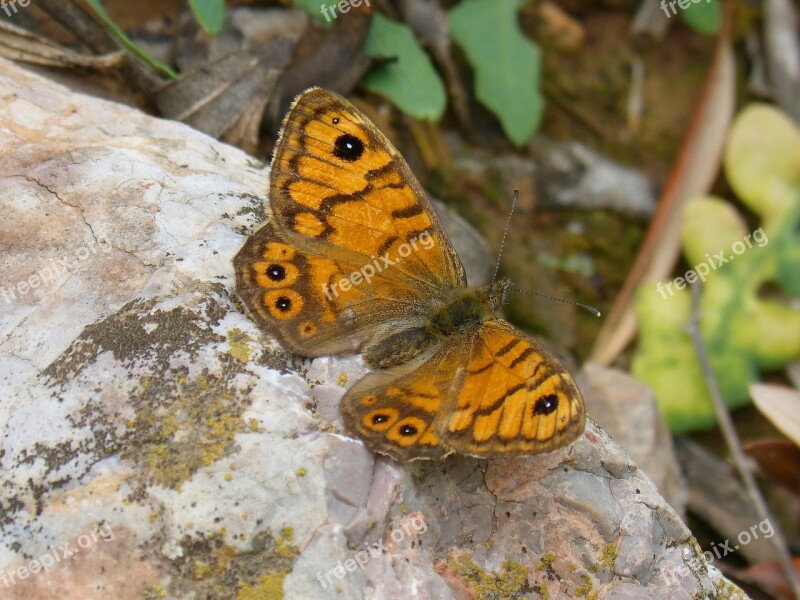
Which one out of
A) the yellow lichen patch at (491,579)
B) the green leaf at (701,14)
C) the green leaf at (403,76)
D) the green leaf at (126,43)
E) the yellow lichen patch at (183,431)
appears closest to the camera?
the yellow lichen patch at (183,431)

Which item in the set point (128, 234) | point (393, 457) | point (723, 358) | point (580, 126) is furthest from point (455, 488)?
point (580, 126)

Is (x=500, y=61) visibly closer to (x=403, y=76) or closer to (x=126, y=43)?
(x=403, y=76)

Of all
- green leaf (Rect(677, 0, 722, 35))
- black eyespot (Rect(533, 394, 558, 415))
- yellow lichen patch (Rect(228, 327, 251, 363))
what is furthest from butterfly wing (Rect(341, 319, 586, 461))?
green leaf (Rect(677, 0, 722, 35))

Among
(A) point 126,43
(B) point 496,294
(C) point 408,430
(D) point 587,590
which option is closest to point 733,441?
(B) point 496,294

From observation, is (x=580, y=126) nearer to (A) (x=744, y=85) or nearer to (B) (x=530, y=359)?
(A) (x=744, y=85)

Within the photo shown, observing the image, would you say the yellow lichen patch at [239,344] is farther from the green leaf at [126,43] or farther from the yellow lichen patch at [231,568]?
the green leaf at [126,43]

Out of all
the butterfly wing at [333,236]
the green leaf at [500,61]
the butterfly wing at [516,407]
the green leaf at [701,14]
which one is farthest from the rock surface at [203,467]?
the green leaf at [701,14]

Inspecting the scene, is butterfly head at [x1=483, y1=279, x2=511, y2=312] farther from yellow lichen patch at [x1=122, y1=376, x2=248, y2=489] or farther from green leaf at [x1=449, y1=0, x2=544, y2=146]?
green leaf at [x1=449, y1=0, x2=544, y2=146]
